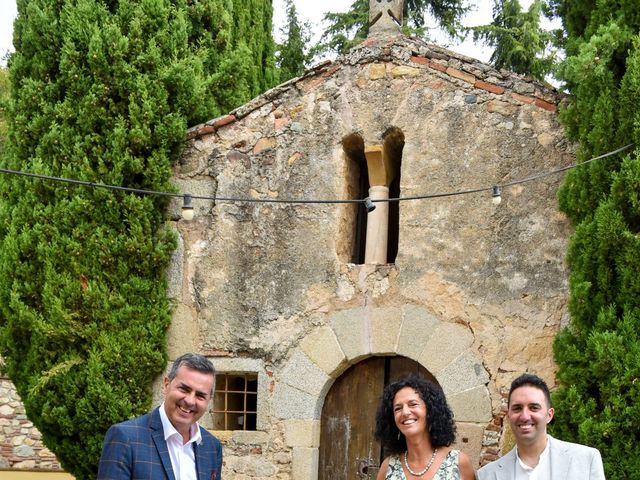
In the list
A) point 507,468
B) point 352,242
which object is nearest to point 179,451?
point 507,468

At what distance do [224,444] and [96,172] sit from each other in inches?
93.4

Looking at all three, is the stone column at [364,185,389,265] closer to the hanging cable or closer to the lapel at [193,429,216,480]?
the hanging cable

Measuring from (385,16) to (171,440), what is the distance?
4.66 metres

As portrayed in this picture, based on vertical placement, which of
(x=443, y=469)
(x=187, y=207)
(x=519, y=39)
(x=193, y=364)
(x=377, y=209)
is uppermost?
(x=519, y=39)

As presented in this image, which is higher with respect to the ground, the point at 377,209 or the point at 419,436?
the point at 377,209

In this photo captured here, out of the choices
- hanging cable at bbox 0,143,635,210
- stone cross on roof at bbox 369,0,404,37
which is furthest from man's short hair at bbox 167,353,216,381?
stone cross on roof at bbox 369,0,404,37

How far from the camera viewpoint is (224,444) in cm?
674

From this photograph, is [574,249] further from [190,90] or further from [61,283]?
[61,283]

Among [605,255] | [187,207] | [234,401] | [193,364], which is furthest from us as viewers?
[234,401]

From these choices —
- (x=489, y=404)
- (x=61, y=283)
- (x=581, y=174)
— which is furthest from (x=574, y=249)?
(x=61, y=283)

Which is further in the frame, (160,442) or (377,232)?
(377,232)

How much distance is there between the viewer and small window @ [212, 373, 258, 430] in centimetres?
693

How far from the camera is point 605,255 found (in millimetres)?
5523

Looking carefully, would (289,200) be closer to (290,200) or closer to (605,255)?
(290,200)
